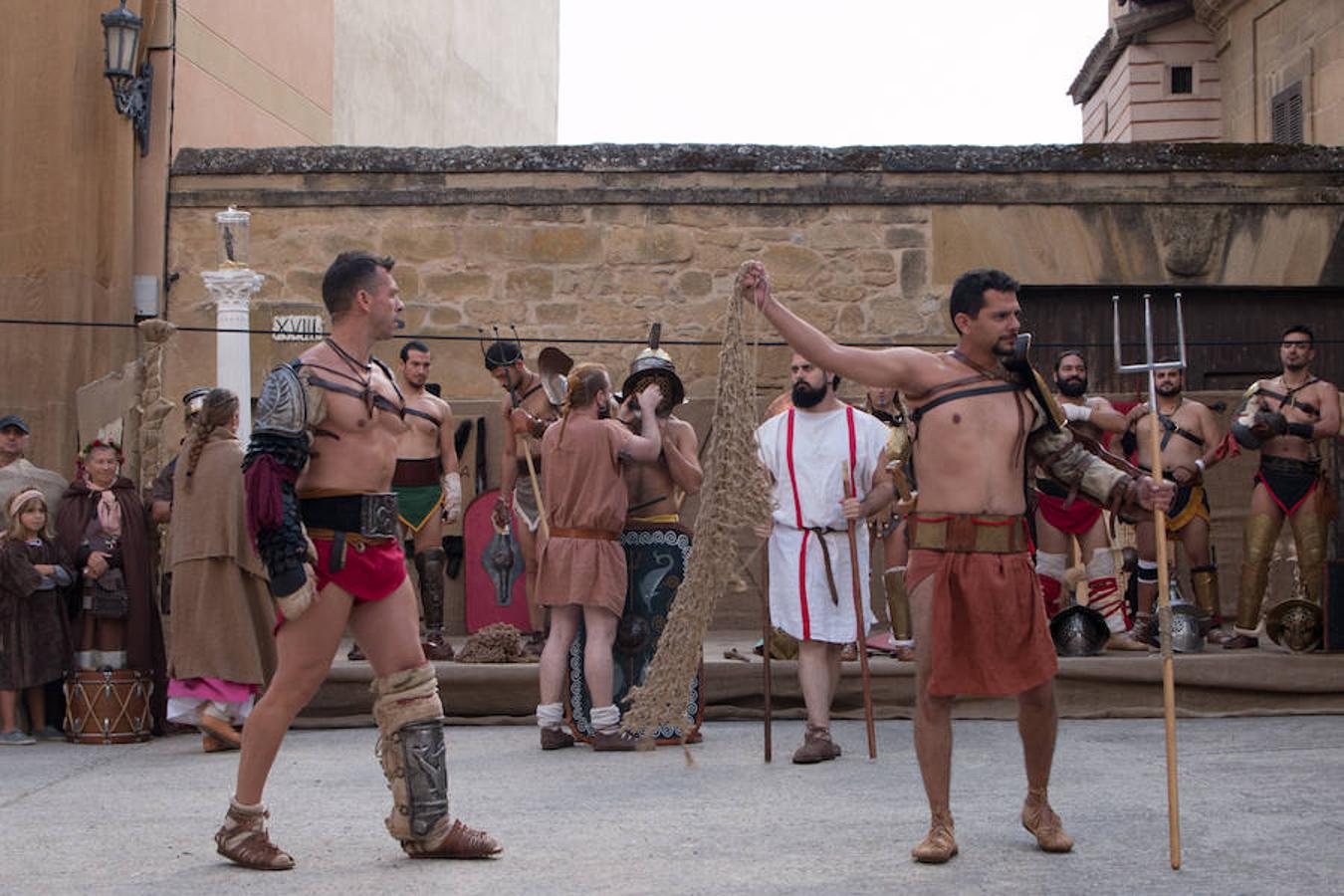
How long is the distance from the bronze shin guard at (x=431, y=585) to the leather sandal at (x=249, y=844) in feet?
15.9

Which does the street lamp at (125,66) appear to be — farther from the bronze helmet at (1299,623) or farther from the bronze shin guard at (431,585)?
the bronze helmet at (1299,623)

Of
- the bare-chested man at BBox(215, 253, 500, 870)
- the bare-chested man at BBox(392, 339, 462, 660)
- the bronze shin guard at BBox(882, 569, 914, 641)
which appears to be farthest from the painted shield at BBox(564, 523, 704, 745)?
the bare-chested man at BBox(215, 253, 500, 870)

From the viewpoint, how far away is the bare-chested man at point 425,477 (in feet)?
34.5

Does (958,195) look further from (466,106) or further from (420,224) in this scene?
(466,106)

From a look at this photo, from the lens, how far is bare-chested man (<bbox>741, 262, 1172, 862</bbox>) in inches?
221

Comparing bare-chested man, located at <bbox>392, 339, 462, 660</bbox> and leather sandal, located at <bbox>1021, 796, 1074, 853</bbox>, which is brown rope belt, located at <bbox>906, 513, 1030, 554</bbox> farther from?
bare-chested man, located at <bbox>392, 339, 462, 660</bbox>

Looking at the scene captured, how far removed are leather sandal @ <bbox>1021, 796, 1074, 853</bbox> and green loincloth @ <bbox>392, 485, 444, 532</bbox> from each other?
5617mm

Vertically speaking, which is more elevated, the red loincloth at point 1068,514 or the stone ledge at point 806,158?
the stone ledge at point 806,158

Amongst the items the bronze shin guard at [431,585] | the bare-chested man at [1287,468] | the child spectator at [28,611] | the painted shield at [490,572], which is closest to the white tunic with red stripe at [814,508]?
the bronze shin guard at [431,585]

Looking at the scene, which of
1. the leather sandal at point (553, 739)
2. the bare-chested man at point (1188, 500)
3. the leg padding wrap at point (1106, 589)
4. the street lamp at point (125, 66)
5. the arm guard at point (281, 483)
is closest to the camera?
the arm guard at point (281, 483)

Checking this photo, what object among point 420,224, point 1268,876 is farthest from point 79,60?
point 1268,876

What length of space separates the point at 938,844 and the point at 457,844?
58.9 inches

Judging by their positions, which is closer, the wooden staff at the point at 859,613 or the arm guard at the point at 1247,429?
the wooden staff at the point at 859,613

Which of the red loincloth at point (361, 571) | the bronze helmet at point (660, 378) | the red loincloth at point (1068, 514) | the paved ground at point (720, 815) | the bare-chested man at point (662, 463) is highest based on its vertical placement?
the bronze helmet at point (660, 378)
